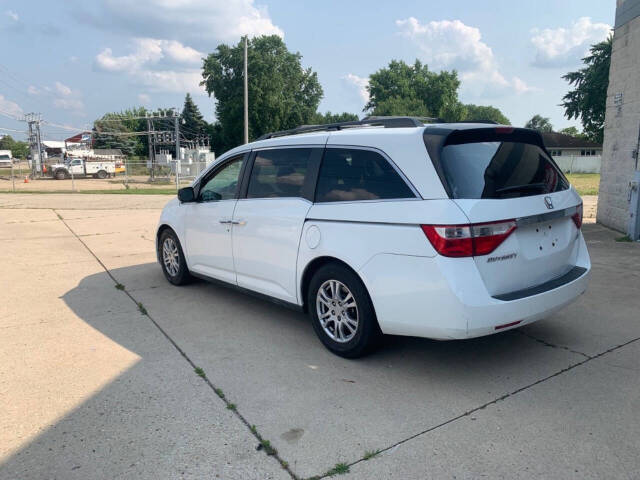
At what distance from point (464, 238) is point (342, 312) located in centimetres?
120

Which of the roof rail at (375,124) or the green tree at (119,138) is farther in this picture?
the green tree at (119,138)

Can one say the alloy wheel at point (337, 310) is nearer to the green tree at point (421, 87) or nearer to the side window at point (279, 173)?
the side window at point (279, 173)

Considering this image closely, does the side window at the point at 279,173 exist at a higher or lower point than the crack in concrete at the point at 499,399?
higher

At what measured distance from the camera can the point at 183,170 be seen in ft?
137

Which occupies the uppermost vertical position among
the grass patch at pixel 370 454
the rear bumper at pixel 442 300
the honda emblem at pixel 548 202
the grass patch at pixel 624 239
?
the honda emblem at pixel 548 202

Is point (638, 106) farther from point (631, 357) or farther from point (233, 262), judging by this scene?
point (233, 262)

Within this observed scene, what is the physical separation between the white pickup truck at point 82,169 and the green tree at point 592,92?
39520 mm

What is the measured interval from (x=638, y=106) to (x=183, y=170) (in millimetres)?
36660

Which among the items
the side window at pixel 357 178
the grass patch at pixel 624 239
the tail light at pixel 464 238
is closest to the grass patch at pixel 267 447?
the tail light at pixel 464 238

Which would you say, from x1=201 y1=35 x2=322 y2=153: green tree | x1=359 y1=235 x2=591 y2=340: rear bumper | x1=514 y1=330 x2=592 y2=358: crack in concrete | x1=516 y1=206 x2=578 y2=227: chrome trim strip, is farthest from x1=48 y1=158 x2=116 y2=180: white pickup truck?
x1=516 y1=206 x2=578 y2=227: chrome trim strip

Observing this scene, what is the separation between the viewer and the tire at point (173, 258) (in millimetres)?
6156

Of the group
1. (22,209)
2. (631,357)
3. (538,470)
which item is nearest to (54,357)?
(538,470)

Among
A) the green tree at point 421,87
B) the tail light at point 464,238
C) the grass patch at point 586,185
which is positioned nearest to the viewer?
the tail light at point 464,238

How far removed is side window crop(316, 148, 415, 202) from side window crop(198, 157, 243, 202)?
4.37ft
